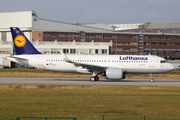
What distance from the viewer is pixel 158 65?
44.4 m

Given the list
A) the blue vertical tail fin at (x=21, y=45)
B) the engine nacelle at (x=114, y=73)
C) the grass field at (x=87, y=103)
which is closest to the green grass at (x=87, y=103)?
the grass field at (x=87, y=103)

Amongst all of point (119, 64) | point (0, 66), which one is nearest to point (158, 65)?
point (119, 64)

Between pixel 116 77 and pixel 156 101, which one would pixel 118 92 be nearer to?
pixel 156 101

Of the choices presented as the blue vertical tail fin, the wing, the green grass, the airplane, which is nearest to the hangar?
the blue vertical tail fin

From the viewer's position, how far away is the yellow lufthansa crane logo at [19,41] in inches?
1823

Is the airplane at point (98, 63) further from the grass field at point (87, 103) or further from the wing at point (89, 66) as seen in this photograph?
the grass field at point (87, 103)

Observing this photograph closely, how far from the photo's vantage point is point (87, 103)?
2469cm

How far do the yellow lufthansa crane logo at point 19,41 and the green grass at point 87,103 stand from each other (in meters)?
13.6

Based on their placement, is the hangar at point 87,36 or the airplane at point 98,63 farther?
the hangar at point 87,36

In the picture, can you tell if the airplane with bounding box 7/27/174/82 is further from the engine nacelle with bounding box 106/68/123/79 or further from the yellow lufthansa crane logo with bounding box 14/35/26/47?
the engine nacelle with bounding box 106/68/123/79

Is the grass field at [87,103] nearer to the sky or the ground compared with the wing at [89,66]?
nearer to the ground

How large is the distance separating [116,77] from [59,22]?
267ft

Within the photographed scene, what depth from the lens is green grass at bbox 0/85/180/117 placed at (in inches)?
832

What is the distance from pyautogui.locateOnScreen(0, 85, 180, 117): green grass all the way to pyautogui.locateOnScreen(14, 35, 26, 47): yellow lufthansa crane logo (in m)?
13.6
